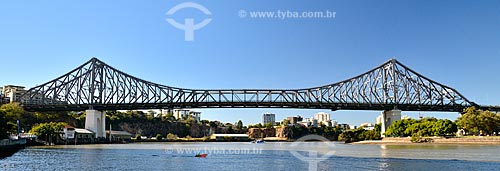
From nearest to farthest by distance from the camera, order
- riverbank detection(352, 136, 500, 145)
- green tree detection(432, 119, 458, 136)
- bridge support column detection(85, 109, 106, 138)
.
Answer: riverbank detection(352, 136, 500, 145) < green tree detection(432, 119, 458, 136) < bridge support column detection(85, 109, 106, 138)

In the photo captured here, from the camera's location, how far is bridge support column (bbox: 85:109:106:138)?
11850cm

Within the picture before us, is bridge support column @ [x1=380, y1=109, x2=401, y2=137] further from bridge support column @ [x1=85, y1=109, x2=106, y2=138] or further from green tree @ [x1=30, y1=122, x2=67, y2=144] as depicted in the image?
green tree @ [x1=30, y1=122, x2=67, y2=144]

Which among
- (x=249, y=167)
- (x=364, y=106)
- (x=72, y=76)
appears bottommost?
(x=249, y=167)

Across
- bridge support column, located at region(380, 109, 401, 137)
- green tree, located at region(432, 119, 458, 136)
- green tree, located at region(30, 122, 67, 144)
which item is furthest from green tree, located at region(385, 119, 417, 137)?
green tree, located at region(30, 122, 67, 144)

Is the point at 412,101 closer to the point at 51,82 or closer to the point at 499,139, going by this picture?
the point at 499,139

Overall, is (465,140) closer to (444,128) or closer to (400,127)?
(444,128)

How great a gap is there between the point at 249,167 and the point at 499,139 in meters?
62.2

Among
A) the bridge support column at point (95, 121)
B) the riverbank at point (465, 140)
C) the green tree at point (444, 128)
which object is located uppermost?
the bridge support column at point (95, 121)

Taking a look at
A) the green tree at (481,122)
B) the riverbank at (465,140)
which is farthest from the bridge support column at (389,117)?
the green tree at (481,122)

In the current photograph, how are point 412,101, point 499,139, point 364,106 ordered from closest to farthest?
point 499,139, point 364,106, point 412,101

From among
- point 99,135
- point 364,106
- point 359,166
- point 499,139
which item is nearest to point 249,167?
point 359,166

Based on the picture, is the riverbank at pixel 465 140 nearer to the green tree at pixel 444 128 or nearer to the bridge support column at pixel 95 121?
the green tree at pixel 444 128

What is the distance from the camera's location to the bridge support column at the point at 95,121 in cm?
11850

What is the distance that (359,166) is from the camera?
1672 inches
